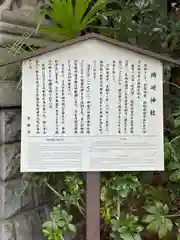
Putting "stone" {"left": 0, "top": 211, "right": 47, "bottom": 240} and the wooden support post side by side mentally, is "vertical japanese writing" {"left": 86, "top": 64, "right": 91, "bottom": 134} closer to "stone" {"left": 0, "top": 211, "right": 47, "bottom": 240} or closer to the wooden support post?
the wooden support post

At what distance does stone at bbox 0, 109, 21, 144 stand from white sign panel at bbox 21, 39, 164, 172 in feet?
0.92

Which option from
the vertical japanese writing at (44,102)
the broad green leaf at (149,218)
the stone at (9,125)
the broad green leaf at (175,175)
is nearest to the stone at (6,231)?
the stone at (9,125)

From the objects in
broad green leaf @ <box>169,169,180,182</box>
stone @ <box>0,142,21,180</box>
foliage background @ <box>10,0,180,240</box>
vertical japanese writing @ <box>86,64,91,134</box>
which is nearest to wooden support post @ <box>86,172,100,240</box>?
foliage background @ <box>10,0,180,240</box>

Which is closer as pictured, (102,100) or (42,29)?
(102,100)

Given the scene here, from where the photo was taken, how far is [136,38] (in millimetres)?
2027

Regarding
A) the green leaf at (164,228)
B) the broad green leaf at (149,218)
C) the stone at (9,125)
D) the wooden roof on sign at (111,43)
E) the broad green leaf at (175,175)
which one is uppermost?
the wooden roof on sign at (111,43)

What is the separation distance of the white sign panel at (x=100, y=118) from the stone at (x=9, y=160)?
286 millimetres

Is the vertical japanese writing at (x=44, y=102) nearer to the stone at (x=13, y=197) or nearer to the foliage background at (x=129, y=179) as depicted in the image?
the foliage background at (x=129, y=179)

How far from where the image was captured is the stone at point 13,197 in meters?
1.89

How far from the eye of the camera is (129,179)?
5.50 feet

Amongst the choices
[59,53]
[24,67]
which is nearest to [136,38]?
[59,53]

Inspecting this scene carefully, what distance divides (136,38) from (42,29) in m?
0.52

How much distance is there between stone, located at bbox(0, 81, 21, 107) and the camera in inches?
72.6

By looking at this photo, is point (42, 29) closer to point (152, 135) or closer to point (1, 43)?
point (1, 43)
